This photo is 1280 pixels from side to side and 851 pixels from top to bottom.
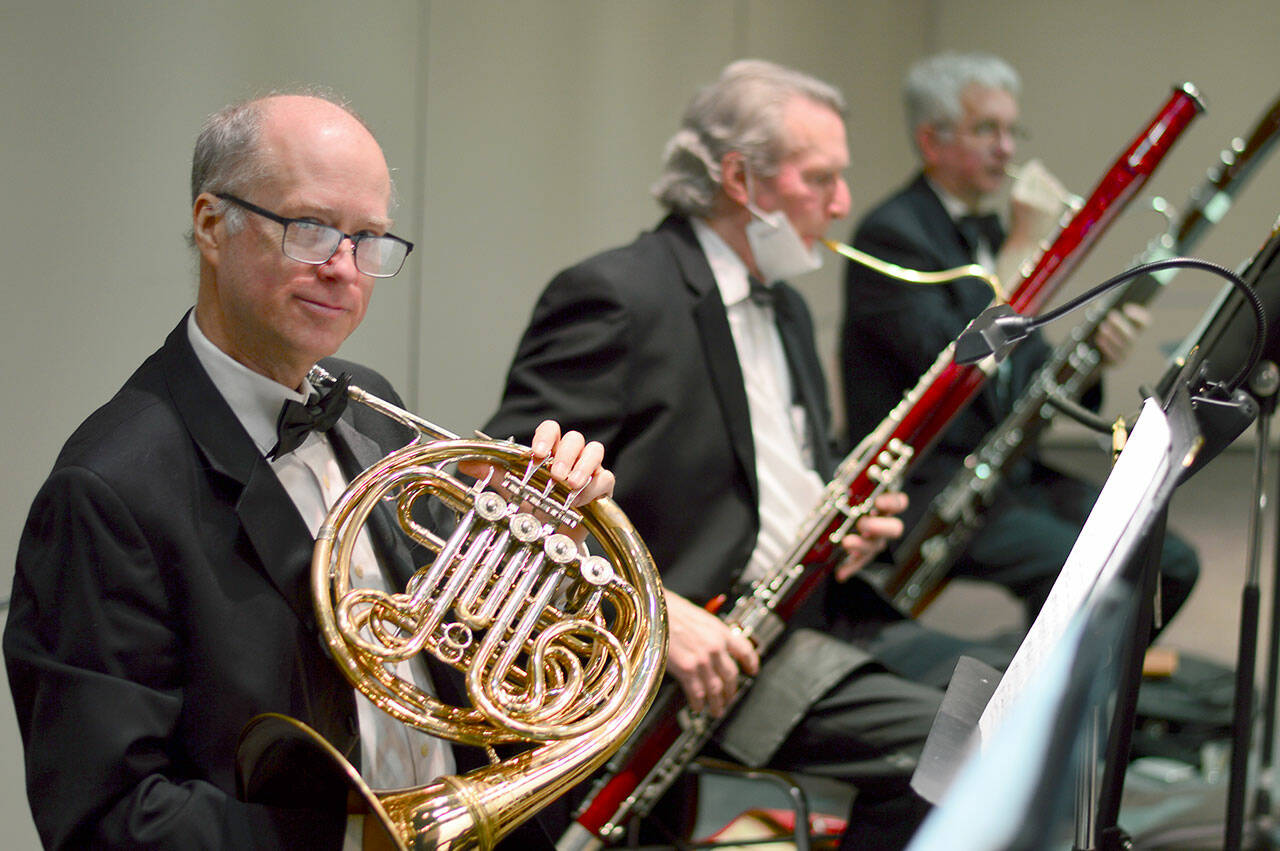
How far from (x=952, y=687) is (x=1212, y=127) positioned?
4101mm

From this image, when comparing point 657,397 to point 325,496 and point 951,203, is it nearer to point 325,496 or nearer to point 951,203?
point 325,496

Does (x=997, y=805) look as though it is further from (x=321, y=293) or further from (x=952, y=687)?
(x=321, y=293)

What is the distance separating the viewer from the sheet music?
898 millimetres

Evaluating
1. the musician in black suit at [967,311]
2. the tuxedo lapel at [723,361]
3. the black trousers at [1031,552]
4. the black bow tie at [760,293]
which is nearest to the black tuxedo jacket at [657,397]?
the tuxedo lapel at [723,361]

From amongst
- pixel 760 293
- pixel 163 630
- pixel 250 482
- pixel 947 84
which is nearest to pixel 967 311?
pixel 760 293

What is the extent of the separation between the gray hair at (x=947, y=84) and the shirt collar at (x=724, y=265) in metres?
1.39

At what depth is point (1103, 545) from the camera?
93cm

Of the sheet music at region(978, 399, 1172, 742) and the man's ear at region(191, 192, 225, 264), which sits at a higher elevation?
the man's ear at region(191, 192, 225, 264)

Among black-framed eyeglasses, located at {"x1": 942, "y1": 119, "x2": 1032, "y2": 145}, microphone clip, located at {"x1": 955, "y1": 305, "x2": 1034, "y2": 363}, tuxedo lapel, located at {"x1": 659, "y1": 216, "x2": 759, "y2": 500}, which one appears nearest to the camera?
microphone clip, located at {"x1": 955, "y1": 305, "x2": 1034, "y2": 363}

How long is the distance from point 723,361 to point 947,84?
171cm

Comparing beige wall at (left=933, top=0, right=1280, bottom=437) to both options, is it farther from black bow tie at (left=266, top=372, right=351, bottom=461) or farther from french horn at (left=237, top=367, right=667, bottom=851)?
black bow tie at (left=266, top=372, right=351, bottom=461)

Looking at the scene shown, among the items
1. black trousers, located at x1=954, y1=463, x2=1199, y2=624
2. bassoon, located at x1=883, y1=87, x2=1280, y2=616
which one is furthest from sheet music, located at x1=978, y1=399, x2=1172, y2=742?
black trousers, located at x1=954, y1=463, x2=1199, y2=624

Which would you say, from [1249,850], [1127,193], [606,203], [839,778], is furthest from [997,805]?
[606,203]

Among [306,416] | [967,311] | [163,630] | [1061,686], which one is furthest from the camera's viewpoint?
[967,311]
